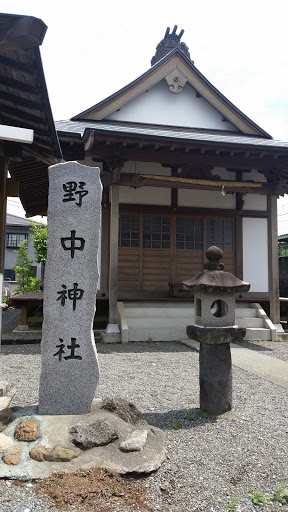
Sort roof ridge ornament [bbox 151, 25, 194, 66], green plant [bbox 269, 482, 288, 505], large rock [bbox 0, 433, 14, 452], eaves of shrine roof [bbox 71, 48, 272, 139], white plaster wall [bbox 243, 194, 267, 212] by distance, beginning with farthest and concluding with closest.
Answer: roof ridge ornament [bbox 151, 25, 194, 66], eaves of shrine roof [bbox 71, 48, 272, 139], white plaster wall [bbox 243, 194, 267, 212], large rock [bbox 0, 433, 14, 452], green plant [bbox 269, 482, 288, 505]

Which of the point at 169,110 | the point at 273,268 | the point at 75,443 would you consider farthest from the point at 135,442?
the point at 169,110

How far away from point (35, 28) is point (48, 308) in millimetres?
2396

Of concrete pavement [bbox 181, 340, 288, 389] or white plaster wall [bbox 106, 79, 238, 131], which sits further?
white plaster wall [bbox 106, 79, 238, 131]

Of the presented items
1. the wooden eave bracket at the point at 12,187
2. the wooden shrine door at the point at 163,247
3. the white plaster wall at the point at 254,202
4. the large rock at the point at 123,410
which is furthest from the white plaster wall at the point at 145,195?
the large rock at the point at 123,410

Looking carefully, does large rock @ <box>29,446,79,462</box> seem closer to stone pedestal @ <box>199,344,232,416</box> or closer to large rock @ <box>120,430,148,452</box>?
large rock @ <box>120,430,148,452</box>

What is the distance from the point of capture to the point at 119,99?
10680mm

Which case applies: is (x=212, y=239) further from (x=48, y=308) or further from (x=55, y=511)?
(x=55, y=511)

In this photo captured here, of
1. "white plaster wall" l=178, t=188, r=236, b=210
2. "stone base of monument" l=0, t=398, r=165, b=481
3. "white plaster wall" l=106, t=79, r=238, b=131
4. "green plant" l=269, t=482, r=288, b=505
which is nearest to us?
"green plant" l=269, t=482, r=288, b=505

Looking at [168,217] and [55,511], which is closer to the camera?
[55,511]

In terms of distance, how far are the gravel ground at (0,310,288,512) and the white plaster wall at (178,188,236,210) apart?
498 cm

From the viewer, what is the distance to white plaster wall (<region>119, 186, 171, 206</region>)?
970cm

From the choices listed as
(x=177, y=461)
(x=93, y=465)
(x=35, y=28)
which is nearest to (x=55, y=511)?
(x=93, y=465)

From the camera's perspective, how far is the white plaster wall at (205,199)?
1015 cm

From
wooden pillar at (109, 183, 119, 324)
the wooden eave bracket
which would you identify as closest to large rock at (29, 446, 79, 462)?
the wooden eave bracket
